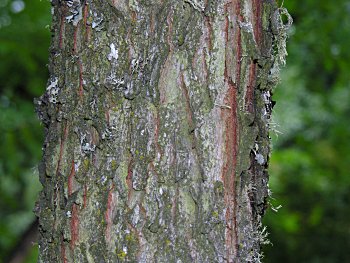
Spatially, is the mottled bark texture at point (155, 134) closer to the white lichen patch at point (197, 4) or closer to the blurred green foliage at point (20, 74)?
the white lichen patch at point (197, 4)

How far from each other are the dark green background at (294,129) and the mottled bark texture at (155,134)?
216 mm

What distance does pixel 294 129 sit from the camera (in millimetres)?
7074

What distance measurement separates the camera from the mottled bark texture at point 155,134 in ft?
3.89

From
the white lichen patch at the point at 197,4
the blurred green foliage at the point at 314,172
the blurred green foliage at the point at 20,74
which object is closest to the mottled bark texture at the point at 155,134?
the white lichen patch at the point at 197,4

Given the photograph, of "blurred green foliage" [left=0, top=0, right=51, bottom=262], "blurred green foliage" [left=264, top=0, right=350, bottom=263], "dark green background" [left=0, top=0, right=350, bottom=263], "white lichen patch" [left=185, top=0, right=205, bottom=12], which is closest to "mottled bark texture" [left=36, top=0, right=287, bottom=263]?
"white lichen patch" [left=185, top=0, right=205, bottom=12]

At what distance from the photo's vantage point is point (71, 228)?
4.00 ft

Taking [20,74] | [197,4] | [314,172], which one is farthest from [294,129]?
[197,4]

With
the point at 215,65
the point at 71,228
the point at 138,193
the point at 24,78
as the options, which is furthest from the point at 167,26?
the point at 24,78

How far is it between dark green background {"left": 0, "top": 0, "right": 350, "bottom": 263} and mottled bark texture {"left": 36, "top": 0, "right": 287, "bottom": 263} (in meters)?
0.22

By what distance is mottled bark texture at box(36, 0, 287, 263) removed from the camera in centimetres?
119

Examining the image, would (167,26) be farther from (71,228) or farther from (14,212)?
(14,212)

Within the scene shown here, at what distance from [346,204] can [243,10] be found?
25.8 ft

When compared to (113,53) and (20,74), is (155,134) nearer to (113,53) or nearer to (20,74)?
(113,53)

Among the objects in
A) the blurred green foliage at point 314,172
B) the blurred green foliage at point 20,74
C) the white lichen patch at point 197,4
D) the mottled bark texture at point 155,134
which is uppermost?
the blurred green foliage at point 314,172
